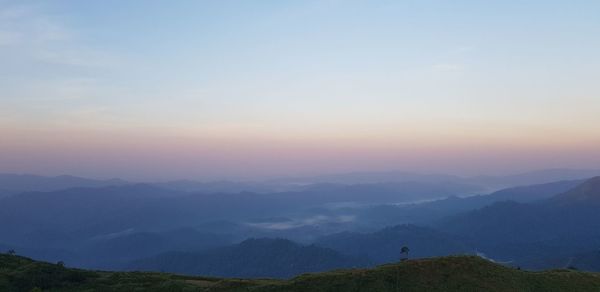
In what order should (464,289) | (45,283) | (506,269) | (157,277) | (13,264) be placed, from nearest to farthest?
(464,289), (506,269), (45,283), (157,277), (13,264)

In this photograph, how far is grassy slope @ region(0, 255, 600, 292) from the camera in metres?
59.1

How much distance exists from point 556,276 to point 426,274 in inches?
855

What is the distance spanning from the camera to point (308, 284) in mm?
62281

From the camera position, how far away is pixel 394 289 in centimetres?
5828

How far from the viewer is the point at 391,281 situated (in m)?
60.2

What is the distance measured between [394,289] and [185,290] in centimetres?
3094

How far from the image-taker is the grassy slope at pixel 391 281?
5909cm

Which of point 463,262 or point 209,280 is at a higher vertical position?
point 463,262

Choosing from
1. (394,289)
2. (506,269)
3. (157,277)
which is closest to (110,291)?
(157,277)

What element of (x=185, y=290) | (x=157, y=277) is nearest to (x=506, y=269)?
(x=185, y=290)

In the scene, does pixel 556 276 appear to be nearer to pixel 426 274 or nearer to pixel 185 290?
pixel 426 274

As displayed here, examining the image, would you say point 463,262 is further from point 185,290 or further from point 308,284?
point 185,290

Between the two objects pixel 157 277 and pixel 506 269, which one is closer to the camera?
pixel 506 269

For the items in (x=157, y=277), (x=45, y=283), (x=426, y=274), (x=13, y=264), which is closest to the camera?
(x=426, y=274)
